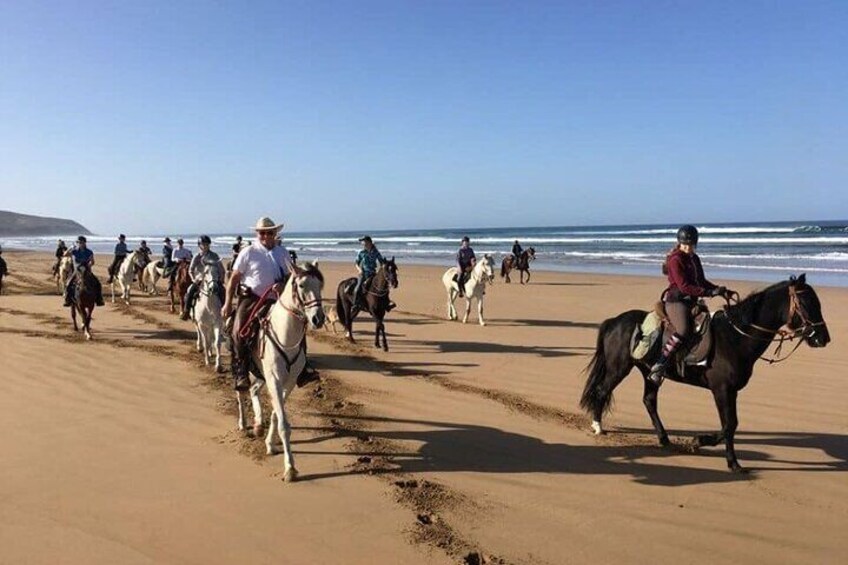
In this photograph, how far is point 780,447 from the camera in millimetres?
6055

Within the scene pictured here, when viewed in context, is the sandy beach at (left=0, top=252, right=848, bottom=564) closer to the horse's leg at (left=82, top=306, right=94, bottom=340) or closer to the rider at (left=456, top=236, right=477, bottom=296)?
the horse's leg at (left=82, top=306, right=94, bottom=340)

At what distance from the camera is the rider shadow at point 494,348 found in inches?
439

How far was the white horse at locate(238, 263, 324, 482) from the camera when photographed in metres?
5.13

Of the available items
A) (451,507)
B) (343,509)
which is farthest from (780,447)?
(343,509)

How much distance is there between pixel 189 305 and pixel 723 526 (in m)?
10.4

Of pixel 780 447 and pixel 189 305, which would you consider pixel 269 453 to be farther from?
pixel 189 305

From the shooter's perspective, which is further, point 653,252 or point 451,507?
point 653,252

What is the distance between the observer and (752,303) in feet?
18.6

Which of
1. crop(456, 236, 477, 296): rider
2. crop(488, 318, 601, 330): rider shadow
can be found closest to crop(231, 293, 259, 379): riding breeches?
crop(488, 318, 601, 330): rider shadow

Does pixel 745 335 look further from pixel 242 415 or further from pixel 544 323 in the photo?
pixel 544 323

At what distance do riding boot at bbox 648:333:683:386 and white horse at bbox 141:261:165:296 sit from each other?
18.3 m

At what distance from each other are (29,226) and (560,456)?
667ft

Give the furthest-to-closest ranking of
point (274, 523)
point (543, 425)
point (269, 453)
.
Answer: point (543, 425) < point (269, 453) < point (274, 523)

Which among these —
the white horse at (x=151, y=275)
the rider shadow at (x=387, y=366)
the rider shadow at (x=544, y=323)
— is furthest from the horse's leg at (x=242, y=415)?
the white horse at (x=151, y=275)
